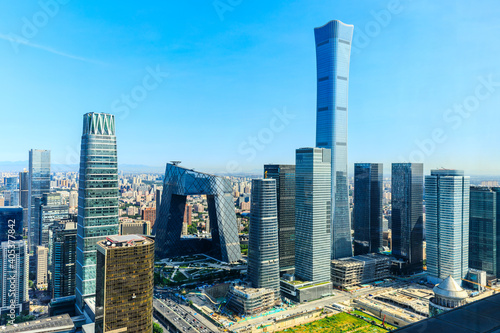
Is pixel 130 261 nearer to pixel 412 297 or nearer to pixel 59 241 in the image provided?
pixel 59 241

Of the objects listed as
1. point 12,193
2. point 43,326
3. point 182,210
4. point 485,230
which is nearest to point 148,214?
point 12,193

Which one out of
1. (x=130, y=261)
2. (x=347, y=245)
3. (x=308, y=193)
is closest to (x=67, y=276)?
(x=130, y=261)

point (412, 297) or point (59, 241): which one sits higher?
point (59, 241)

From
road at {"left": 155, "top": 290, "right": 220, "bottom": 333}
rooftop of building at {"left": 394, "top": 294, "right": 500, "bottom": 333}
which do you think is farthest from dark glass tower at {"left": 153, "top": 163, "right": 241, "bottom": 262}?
rooftop of building at {"left": 394, "top": 294, "right": 500, "bottom": 333}

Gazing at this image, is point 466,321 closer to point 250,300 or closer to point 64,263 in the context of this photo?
point 250,300

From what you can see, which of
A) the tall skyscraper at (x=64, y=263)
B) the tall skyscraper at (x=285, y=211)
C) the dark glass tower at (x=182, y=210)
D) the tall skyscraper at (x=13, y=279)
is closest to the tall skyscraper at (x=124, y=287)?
the tall skyscraper at (x=64, y=263)

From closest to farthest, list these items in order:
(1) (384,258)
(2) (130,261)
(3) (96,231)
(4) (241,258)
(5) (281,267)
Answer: (2) (130,261) < (3) (96,231) < (5) (281,267) < (1) (384,258) < (4) (241,258)

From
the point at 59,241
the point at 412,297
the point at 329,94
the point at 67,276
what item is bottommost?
the point at 412,297

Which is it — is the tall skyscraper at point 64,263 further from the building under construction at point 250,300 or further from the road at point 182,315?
the building under construction at point 250,300
